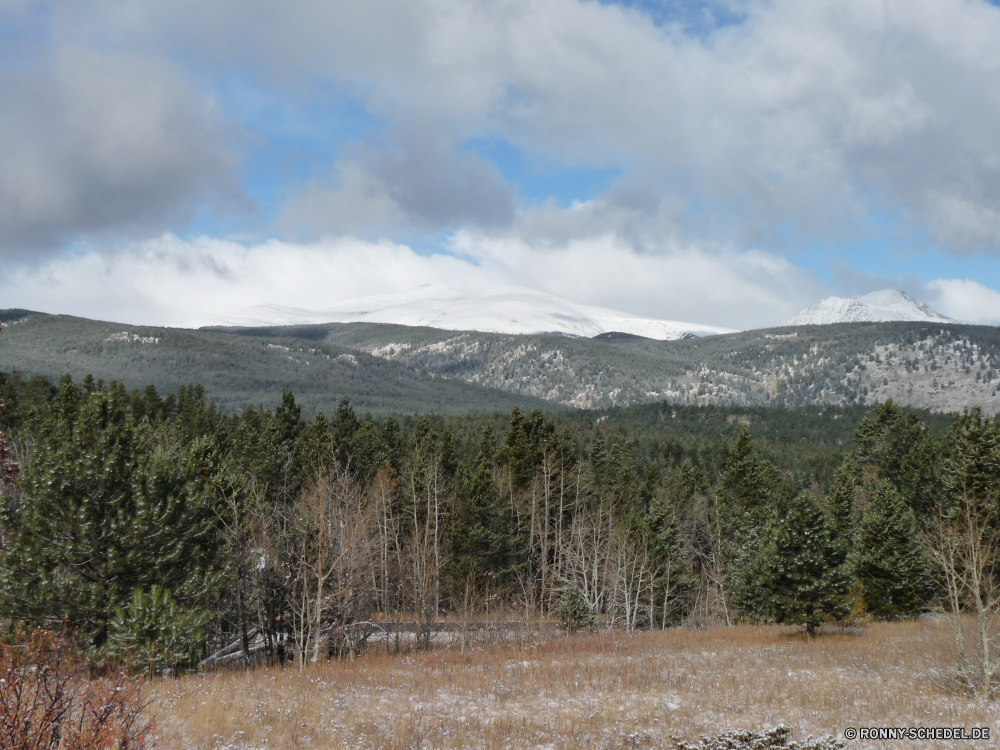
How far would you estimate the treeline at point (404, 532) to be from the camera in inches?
898

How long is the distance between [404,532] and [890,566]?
39.0 meters

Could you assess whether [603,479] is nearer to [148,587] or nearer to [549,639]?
[549,639]

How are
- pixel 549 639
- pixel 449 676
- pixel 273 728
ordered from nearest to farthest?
pixel 273 728
pixel 449 676
pixel 549 639

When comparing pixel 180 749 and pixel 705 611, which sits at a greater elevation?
pixel 180 749

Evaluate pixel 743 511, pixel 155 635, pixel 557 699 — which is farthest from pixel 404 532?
pixel 557 699

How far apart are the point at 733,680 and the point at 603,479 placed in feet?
180

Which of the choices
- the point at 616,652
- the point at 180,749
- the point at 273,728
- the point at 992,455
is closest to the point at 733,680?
the point at 616,652

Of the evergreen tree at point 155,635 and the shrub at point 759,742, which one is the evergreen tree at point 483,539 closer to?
the evergreen tree at point 155,635

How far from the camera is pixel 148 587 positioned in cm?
2344

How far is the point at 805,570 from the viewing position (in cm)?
3347

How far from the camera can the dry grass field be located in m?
15.2

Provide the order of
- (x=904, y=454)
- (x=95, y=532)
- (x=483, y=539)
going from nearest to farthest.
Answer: (x=95, y=532), (x=483, y=539), (x=904, y=454)

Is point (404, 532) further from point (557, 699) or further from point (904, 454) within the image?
point (904, 454)

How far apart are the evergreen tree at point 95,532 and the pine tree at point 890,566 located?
3984 cm
